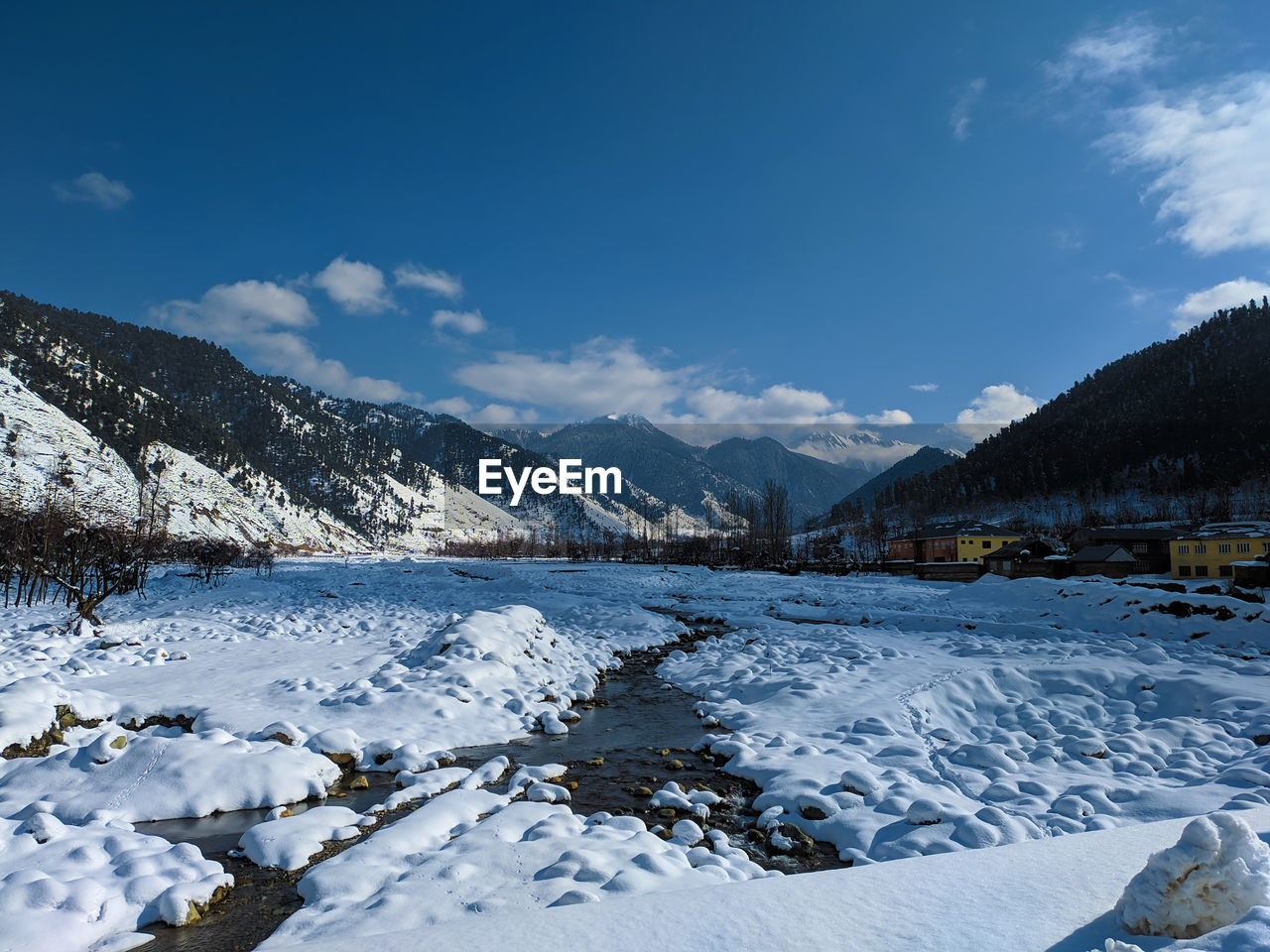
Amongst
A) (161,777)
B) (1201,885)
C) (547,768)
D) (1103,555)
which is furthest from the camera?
(1103,555)

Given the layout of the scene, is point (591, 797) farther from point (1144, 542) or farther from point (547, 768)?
point (1144, 542)

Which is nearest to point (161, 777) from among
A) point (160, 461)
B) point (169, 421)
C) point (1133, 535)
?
point (1133, 535)

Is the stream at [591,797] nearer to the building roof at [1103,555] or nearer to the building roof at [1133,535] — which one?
the building roof at [1103,555]

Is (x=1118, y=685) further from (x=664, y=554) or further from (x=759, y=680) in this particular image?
(x=664, y=554)

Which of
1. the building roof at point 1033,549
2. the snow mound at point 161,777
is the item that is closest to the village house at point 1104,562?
the building roof at point 1033,549

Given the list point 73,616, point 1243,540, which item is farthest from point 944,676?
point 1243,540

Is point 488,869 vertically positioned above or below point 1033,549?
below

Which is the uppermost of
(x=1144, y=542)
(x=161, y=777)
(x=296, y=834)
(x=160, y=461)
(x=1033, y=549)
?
(x=160, y=461)
